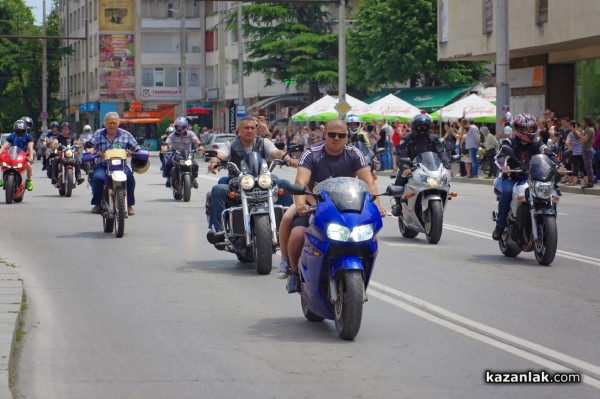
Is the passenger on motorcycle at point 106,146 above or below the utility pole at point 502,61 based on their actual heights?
below

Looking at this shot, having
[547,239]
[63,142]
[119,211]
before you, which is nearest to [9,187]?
[63,142]

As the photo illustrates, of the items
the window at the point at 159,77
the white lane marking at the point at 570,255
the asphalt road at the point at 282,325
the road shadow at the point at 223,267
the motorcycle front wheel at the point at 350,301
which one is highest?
the window at the point at 159,77

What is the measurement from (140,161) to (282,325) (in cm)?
928

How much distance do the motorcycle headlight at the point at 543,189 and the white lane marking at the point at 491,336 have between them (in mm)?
2553

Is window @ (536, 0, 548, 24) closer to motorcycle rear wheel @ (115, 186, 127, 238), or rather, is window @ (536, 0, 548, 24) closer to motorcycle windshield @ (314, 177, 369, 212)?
motorcycle rear wheel @ (115, 186, 127, 238)

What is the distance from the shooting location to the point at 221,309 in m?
11.2

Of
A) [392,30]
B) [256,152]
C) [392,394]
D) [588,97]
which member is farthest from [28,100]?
[392,394]

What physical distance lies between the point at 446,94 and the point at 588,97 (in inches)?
720

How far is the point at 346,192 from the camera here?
9398mm

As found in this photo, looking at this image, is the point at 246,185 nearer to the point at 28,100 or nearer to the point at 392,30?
the point at 392,30

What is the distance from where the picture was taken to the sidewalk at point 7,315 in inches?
302

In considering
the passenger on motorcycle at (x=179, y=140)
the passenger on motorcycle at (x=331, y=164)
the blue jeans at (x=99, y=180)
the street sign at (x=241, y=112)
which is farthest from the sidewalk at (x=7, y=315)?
the street sign at (x=241, y=112)

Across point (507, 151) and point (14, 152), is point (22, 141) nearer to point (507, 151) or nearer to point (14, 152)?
point (14, 152)

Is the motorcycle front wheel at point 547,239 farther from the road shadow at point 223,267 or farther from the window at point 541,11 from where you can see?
the window at point 541,11
